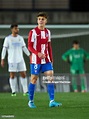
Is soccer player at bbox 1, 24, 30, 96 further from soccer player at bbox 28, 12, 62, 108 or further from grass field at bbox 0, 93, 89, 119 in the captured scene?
soccer player at bbox 28, 12, 62, 108

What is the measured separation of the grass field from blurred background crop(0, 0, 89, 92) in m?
6.44

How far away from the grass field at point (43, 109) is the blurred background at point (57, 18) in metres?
6.44

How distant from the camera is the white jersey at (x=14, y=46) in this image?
20109 mm

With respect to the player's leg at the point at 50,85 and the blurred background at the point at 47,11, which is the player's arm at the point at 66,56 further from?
the player's leg at the point at 50,85

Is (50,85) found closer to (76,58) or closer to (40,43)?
(40,43)

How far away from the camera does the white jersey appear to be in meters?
20.1

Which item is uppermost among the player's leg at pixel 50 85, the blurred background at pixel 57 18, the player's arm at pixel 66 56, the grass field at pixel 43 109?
the blurred background at pixel 57 18

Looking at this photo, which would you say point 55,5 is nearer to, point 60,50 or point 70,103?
point 60,50

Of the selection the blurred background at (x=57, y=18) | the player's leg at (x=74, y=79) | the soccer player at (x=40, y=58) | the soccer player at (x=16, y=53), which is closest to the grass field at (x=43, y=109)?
the soccer player at (x=40, y=58)

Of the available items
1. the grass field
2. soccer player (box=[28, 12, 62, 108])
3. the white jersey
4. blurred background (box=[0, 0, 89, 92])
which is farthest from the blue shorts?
blurred background (box=[0, 0, 89, 92])

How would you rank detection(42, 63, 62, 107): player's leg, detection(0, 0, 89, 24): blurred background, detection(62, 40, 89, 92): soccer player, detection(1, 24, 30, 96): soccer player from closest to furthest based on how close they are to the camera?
detection(42, 63, 62, 107): player's leg
detection(1, 24, 30, 96): soccer player
detection(62, 40, 89, 92): soccer player
detection(0, 0, 89, 24): blurred background

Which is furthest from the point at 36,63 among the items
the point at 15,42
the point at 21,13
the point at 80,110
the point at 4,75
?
the point at 21,13

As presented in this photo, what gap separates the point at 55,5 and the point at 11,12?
6.34 ft

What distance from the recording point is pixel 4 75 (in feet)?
74.6
